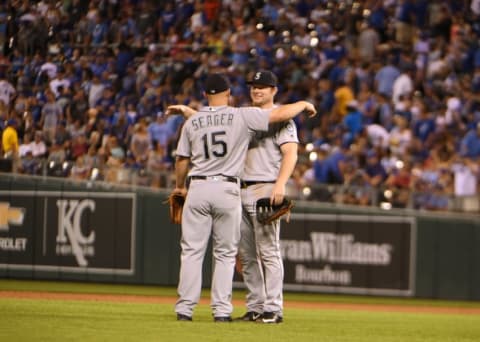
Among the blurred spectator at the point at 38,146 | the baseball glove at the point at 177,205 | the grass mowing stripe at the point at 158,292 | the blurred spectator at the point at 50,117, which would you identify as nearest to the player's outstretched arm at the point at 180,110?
the baseball glove at the point at 177,205

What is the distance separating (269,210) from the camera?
7797mm

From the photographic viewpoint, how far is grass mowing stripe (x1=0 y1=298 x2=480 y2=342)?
6754 mm

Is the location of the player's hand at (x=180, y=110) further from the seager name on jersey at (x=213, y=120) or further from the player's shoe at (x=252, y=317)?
the player's shoe at (x=252, y=317)

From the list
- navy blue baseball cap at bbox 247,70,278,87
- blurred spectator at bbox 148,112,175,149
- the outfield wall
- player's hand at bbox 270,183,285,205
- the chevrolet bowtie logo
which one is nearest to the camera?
player's hand at bbox 270,183,285,205

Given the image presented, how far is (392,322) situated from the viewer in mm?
9336

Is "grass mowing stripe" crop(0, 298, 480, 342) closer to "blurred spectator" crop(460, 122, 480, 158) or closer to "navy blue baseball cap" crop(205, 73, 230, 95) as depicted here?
"navy blue baseball cap" crop(205, 73, 230, 95)

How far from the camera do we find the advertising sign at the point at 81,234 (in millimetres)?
14211

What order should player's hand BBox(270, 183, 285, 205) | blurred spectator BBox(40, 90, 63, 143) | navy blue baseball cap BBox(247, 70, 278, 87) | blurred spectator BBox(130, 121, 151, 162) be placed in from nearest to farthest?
player's hand BBox(270, 183, 285, 205)
navy blue baseball cap BBox(247, 70, 278, 87)
blurred spectator BBox(130, 121, 151, 162)
blurred spectator BBox(40, 90, 63, 143)

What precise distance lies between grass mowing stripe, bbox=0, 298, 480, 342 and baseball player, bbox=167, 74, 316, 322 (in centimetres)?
33

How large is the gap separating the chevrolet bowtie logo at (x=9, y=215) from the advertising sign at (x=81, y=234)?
22cm

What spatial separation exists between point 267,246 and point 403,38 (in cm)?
1022

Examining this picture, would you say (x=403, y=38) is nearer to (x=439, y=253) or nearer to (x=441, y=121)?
(x=441, y=121)

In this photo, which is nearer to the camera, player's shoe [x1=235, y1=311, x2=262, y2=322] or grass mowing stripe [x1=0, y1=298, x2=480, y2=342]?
grass mowing stripe [x1=0, y1=298, x2=480, y2=342]

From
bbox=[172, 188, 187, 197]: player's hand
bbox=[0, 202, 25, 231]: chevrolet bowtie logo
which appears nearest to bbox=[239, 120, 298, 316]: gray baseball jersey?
bbox=[172, 188, 187, 197]: player's hand
